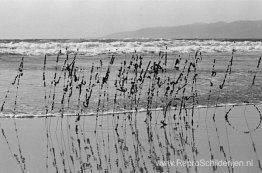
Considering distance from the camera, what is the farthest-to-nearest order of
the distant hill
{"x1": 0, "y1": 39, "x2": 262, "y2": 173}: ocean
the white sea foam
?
the distant hill → the white sea foam → {"x1": 0, "y1": 39, "x2": 262, "y2": 173}: ocean

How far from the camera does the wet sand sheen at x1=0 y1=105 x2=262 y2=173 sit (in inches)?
160

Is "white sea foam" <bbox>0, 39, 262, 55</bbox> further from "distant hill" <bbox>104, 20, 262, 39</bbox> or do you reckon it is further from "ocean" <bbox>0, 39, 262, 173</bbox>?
"distant hill" <bbox>104, 20, 262, 39</bbox>

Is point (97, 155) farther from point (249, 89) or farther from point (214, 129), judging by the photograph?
point (249, 89)

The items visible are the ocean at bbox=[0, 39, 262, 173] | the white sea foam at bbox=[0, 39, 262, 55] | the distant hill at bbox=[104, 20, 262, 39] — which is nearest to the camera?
the ocean at bbox=[0, 39, 262, 173]

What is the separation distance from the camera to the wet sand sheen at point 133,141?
4.05m

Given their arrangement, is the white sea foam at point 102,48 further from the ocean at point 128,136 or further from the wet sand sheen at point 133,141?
the wet sand sheen at point 133,141

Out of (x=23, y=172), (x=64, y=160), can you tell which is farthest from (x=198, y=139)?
(x=23, y=172)

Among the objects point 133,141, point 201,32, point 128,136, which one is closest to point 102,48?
point 128,136

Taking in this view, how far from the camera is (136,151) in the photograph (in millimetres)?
4445

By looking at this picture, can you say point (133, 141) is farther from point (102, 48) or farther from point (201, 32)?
point (201, 32)

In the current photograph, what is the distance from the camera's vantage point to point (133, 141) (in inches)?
Answer: 192

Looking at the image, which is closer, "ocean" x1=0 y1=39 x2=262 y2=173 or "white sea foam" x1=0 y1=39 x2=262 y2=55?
"ocean" x1=0 y1=39 x2=262 y2=173

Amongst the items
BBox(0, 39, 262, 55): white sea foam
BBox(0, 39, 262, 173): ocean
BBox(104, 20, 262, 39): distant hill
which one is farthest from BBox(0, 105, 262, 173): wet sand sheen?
BBox(104, 20, 262, 39): distant hill

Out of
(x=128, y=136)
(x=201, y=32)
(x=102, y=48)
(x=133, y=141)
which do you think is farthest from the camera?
(x=201, y=32)
